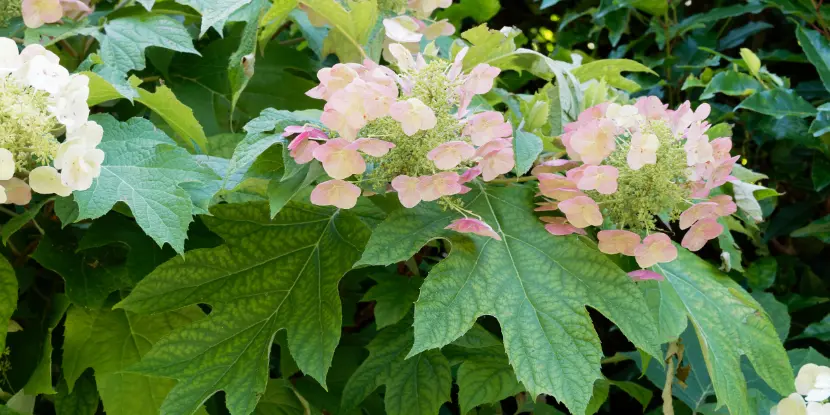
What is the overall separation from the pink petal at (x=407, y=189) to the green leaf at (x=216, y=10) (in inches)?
13.8

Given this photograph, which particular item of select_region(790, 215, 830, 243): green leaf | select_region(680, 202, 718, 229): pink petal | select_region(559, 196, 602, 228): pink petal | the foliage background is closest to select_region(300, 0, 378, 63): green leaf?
the foliage background

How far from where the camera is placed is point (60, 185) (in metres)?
0.74

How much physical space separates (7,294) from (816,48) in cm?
158

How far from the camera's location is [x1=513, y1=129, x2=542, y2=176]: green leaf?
2.65 ft

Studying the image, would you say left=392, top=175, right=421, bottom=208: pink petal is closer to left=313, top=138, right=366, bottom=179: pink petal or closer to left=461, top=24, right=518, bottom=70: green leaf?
left=313, top=138, right=366, bottom=179: pink petal

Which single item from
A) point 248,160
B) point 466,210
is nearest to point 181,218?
point 248,160

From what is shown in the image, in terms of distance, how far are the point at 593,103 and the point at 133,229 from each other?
0.61 metres

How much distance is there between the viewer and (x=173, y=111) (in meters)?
0.96

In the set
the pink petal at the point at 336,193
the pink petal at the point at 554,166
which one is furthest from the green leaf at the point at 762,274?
the pink petal at the point at 336,193

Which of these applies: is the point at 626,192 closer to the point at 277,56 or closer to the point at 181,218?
the point at 181,218

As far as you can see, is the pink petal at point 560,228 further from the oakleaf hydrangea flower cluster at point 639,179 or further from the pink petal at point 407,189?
the pink petal at point 407,189

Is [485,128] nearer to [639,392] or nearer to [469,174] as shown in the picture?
[469,174]

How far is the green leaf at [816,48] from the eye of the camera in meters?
1.59

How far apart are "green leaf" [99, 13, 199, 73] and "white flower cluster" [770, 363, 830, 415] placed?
3.05ft
